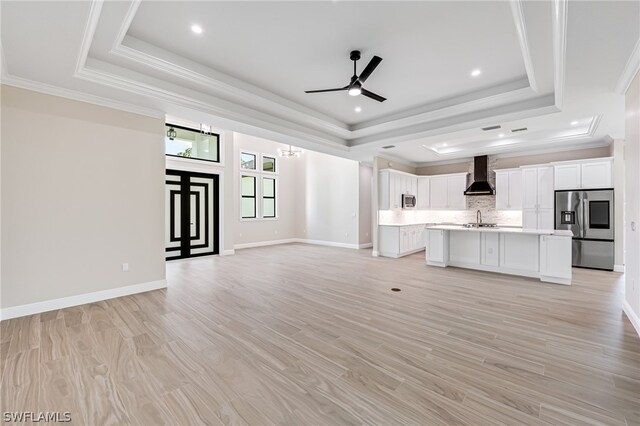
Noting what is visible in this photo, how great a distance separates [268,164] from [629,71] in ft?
30.2

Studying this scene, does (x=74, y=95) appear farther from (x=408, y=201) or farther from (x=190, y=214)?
(x=408, y=201)

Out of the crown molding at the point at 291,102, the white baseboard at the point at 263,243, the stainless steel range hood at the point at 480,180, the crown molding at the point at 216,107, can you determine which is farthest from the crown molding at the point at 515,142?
the white baseboard at the point at 263,243

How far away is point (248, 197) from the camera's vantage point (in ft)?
32.2

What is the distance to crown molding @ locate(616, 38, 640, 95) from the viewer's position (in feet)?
9.11

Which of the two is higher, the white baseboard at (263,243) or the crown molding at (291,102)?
the crown molding at (291,102)

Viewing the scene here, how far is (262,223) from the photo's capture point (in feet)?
33.0

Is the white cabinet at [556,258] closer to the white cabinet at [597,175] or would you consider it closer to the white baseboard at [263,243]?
the white cabinet at [597,175]

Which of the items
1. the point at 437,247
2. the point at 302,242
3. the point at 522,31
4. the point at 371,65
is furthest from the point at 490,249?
the point at 302,242

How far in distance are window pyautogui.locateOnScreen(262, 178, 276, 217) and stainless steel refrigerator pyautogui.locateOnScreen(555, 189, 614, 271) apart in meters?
8.69

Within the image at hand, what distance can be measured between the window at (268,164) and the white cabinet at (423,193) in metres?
5.46

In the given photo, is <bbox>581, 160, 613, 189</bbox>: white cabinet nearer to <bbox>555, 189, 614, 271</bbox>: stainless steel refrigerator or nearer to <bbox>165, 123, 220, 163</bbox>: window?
<bbox>555, 189, 614, 271</bbox>: stainless steel refrigerator

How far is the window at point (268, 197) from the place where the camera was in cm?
1026

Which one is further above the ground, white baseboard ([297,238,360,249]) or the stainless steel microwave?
the stainless steel microwave

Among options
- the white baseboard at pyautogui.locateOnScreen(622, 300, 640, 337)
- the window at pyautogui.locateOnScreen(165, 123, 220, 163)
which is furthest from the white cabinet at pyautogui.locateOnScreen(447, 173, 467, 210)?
the window at pyautogui.locateOnScreen(165, 123, 220, 163)
